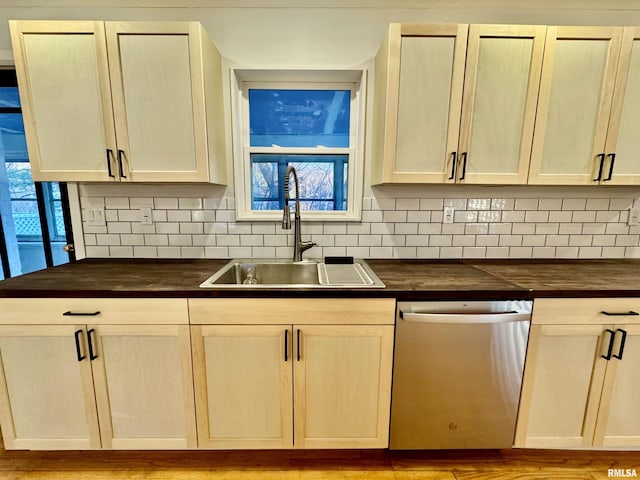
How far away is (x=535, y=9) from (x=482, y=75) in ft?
2.48

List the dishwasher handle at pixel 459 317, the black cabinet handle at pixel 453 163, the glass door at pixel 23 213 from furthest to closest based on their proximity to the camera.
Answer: the glass door at pixel 23 213, the black cabinet handle at pixel 453 163, the dishwasher handle at pixel 459 317

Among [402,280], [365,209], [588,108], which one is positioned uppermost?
[588,108]

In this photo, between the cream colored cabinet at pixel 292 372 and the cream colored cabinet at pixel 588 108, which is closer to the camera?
the cream colored cabinet at pixel 292 372

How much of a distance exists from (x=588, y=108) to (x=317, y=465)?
91.6 inches

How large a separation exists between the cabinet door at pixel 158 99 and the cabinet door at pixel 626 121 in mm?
2130

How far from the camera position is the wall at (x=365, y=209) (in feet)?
5.35

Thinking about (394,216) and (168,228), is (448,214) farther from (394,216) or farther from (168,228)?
(168,228)

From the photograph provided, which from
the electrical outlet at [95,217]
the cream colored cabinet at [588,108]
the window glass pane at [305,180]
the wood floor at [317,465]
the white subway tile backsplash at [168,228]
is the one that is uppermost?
the cream colored cabinet at [588,108]

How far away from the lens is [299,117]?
5.87 feet

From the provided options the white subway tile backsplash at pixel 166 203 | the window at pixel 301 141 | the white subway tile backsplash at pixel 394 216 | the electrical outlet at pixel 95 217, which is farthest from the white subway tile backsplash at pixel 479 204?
the electrical outlet at pixel 95 217

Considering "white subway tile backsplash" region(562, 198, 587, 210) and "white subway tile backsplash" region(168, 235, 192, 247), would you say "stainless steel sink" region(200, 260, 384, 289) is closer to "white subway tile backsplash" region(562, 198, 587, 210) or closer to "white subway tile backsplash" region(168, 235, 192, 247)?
"white subway tile backsplash" region(168, 235, 192, 247)

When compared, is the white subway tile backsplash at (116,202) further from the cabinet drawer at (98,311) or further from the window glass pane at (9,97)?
the window glass pane at (9,97)

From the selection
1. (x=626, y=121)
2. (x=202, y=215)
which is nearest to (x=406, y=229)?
(x=626, y=121)

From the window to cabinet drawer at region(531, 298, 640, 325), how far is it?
107cm
